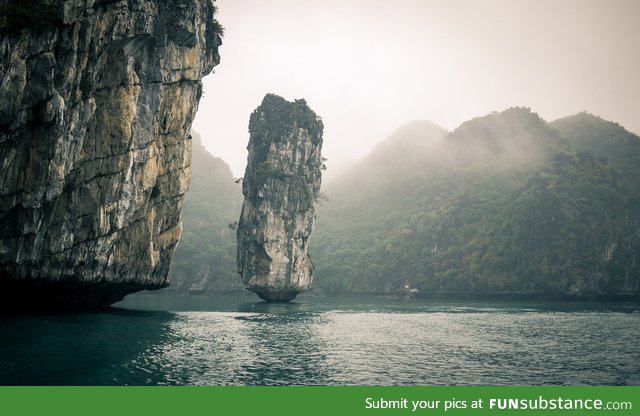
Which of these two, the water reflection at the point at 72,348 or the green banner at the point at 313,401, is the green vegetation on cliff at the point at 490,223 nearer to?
the water reflection at the point at 72,348

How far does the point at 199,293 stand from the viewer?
130 m

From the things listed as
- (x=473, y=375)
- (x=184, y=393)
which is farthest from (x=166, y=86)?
(x=473, y=375)

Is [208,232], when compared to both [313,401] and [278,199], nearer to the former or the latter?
[278,199]

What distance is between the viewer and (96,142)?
36.9 m

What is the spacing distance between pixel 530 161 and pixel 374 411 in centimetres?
16619

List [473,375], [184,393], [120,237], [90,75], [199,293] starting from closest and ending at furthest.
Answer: [184,393]
[473,375]
[90,75]
[120,237]
[199,293]

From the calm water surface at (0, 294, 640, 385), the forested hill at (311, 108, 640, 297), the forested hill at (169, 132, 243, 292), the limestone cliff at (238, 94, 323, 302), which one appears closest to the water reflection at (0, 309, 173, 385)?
the calm water surface at (0, 294, 640, 385)

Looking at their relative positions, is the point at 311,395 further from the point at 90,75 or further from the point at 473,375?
the point at 90,75

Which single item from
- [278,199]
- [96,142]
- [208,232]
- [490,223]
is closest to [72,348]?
[96,142]

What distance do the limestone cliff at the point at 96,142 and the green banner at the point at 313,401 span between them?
18255 mm

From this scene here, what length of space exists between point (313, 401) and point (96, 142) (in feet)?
94.5

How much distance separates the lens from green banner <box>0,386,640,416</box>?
17.0 m

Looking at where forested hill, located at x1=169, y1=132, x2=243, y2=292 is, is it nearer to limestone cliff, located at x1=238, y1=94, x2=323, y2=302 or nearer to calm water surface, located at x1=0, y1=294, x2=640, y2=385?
limestone cliff, located at x1=238, y1=94, x2=323, y2=302

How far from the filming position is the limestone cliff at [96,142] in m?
29.1
